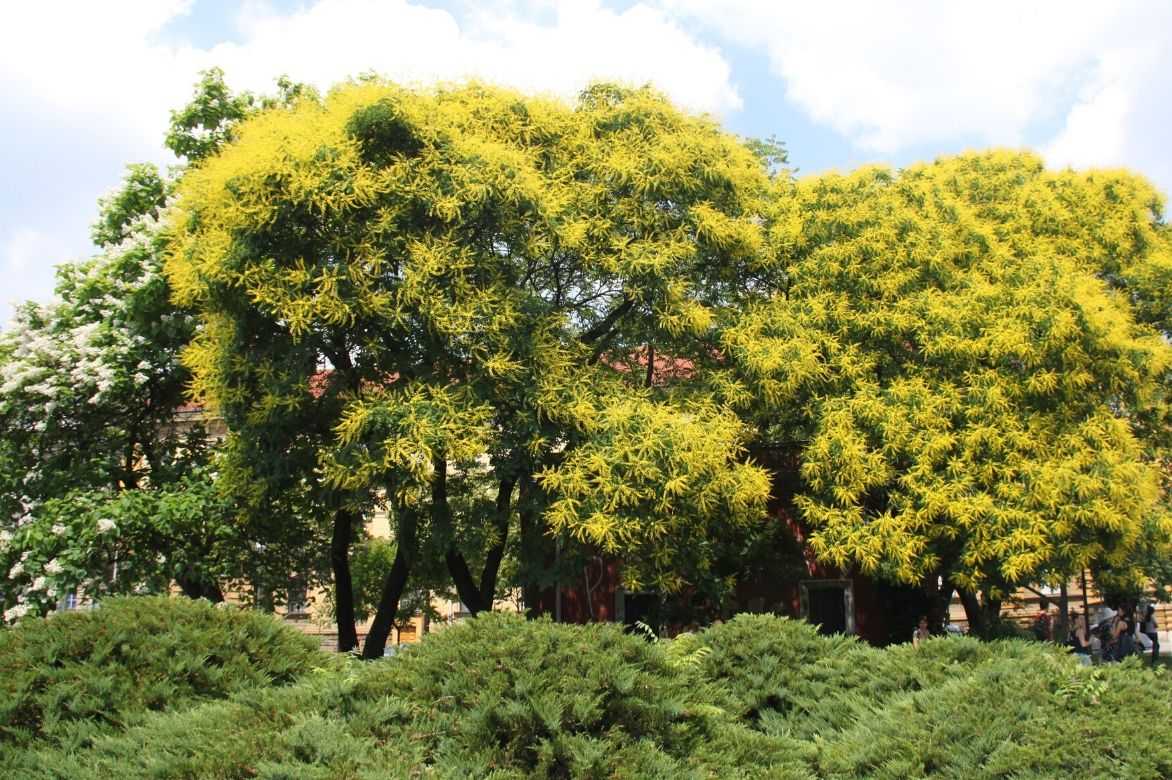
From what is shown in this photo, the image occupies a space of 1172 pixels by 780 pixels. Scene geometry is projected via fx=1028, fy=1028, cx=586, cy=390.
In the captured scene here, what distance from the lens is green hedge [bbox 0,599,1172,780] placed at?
4723mm

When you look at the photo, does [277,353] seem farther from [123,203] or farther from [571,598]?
[571,598]

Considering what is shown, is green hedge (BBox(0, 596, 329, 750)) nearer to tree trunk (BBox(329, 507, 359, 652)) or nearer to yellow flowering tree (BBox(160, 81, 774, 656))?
yellow flowering tree (BBox(160, 81, 774, 656))

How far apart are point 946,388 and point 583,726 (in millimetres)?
10511

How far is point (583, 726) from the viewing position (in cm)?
487

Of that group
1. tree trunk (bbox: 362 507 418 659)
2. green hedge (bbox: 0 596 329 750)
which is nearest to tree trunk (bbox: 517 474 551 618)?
tree trunk (bbox: 362 507 418 659)

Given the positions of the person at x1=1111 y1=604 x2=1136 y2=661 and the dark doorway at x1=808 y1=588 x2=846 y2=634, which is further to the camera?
the dark doorway at x1=808 y1=588 x2=846 y2=634

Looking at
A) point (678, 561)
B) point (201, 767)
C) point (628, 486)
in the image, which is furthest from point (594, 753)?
point (678, 561)

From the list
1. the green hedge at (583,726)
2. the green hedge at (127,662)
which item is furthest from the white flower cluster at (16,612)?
the green hedge at (583,726)

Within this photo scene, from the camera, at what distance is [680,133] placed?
14734 millimetres

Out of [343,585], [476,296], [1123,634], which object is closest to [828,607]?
[1123,634]

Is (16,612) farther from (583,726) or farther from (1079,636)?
(1079,636)

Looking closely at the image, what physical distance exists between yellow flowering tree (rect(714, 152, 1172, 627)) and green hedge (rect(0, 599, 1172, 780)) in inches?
294

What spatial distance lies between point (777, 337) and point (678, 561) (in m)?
3.45

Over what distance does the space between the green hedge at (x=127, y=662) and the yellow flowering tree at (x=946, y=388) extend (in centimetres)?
859
